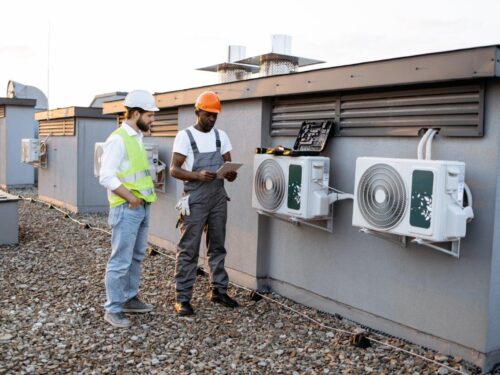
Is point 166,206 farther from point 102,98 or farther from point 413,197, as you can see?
point 102,98

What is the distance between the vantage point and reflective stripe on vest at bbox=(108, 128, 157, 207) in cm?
470

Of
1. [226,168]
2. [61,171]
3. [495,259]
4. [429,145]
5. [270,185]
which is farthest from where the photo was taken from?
[61,171]

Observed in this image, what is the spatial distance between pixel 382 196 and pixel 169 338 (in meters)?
1.99

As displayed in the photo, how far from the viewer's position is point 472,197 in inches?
154

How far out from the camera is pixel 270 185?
5.24 meters

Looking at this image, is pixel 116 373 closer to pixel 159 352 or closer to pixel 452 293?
pixel 159 352

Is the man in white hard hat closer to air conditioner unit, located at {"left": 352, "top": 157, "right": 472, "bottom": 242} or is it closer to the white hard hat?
the white hard hat

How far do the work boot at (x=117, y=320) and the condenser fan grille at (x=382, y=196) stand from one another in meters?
2.14

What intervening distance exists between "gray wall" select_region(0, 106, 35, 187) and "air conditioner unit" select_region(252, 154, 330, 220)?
42.0ft

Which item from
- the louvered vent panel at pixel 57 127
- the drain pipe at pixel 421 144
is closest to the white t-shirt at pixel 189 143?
the drain pipe at pixel 421 144

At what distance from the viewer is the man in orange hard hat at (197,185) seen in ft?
16.5

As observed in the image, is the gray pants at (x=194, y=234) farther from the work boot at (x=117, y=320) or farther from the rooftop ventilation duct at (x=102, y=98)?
the rooftop ventilation duct at (x=102, y=98)

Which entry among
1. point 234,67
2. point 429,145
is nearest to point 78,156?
point 234,67

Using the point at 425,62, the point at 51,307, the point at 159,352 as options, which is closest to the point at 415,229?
the point at 425,62
